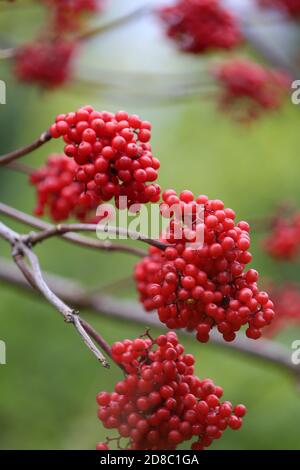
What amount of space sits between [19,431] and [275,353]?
6.53 feet

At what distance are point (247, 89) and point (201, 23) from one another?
1.35 feet

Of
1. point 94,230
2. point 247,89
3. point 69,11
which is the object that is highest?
point 69,11

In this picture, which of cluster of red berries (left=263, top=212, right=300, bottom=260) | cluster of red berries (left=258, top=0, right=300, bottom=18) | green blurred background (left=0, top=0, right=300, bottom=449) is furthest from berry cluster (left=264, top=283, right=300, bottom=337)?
cluster of red berries (left=258, top=0, right=300, bottom=18)

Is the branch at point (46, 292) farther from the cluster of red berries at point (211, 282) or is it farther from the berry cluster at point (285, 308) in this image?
the berry cluster at point (285, 308)

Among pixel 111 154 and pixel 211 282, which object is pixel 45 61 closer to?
pixel 111 154

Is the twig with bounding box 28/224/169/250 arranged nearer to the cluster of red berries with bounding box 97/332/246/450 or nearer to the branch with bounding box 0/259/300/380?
the cluster of red berries with bounding box 97/332/246/450

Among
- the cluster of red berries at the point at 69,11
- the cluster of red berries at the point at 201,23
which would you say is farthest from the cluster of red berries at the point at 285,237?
the cluster of red berries at the point at 69,11

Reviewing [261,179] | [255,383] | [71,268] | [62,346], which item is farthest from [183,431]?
[261,179]

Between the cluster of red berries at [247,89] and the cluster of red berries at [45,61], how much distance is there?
2.17 feet

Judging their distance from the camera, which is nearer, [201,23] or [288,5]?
[201,23]

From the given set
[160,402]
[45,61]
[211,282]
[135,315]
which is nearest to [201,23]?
[45,61]

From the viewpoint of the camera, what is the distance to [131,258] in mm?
4770

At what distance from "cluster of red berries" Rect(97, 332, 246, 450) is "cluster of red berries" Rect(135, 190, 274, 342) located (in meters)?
0.07

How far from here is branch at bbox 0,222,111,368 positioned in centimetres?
108
